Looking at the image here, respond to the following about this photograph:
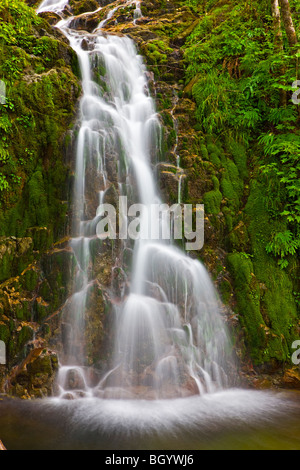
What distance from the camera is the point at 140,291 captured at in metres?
5.49

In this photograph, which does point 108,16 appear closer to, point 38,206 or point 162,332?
point 38,206

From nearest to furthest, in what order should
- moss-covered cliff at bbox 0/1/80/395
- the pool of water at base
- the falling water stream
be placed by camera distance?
1. the pool of water at base
2. the falling water stream
3. moss-covered cliff at bbox 0/1/80/395

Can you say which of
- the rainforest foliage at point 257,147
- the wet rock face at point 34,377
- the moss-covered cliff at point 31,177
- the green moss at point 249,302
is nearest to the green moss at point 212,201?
the rainforest foliage at point 257,147

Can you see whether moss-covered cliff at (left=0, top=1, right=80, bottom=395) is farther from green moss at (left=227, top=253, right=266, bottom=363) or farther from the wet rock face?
green moss at (left=227, top=253, right=266, bottom=363)

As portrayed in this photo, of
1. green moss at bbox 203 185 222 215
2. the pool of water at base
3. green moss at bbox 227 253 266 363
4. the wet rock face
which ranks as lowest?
the pool of water at base

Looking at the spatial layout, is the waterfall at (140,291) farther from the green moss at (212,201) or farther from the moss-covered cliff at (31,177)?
the green moss at (212,201)

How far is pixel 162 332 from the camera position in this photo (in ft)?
16.8

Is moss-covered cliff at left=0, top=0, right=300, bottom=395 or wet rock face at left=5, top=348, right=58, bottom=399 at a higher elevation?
moss-covered cliff at left=0, top=0, right=300, bottom=395

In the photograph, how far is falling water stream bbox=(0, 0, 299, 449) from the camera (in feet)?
12.2

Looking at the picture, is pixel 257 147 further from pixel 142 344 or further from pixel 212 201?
pixel 142 344

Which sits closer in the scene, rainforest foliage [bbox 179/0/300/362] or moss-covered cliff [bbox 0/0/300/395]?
moss-covered cliff [bbox 0/0/300/395]

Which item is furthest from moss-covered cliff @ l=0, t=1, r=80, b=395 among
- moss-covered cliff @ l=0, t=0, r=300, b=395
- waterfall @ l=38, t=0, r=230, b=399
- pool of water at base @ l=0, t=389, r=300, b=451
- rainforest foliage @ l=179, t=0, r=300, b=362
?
rainforest foliage @ l=179, t=0, r=300, b=362

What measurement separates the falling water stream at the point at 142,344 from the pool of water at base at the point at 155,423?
14 millimetres

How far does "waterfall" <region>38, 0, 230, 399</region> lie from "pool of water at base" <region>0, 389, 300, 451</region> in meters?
0.35
